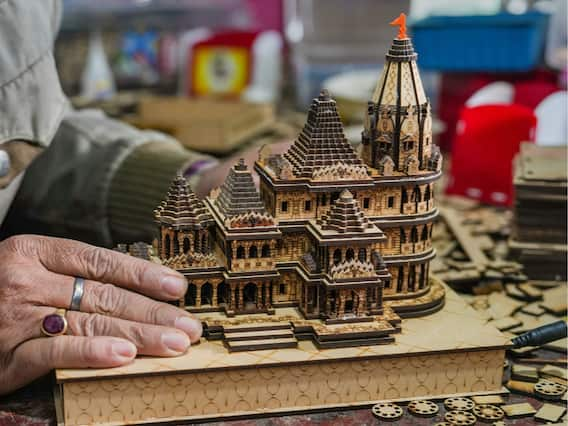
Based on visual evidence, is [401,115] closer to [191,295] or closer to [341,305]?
[341,305]

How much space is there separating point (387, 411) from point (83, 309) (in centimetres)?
75

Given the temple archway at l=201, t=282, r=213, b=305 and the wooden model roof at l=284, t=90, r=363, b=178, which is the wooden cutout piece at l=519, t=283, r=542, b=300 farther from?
the temple archway at l=201, t=282, r=213, b=305

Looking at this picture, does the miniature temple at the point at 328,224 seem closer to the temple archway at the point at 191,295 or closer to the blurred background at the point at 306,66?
the temple archway at the point at 191,295

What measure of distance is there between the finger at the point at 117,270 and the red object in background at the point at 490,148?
2.00 meters

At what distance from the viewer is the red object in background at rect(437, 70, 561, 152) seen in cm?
407

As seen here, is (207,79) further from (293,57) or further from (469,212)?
(469,212)

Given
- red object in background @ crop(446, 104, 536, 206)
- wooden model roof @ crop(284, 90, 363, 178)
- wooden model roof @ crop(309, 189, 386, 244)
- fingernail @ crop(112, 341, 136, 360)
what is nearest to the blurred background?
red object in background @ crop(446, 104, 536, 206)

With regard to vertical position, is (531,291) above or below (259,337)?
below

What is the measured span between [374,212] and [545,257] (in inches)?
35.0

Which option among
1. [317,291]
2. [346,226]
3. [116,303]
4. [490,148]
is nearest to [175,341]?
[116,303]

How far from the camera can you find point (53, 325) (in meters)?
1.93

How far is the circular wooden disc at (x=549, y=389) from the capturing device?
211 centimetres

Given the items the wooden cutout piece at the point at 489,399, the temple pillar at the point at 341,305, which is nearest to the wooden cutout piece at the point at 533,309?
the wooden cutout piece at the point at 489,399

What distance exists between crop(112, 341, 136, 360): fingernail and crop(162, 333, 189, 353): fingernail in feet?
0.24
